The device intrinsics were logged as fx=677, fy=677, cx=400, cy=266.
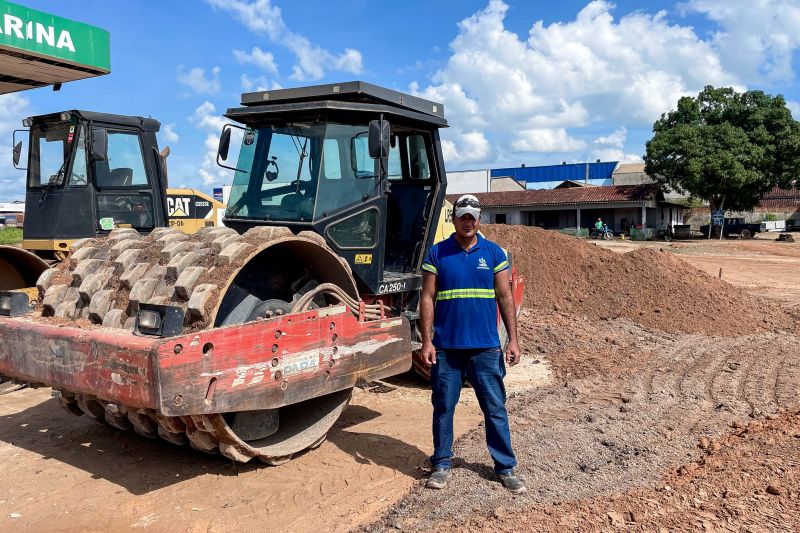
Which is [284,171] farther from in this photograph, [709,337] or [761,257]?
[761,257]

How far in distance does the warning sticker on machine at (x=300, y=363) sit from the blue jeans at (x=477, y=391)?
78cm

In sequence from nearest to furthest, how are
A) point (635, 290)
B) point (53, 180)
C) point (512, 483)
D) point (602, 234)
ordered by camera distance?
point (512, 483) < point (53, 180) < point (635, 290) < point (602, 234)

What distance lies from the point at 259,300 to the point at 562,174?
56.1 m

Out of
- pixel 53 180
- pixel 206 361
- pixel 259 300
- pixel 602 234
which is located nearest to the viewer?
pixel 206 361

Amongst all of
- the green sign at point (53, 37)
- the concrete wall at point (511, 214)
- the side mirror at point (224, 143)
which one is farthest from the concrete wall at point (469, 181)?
the side mirror at point (224, 143)

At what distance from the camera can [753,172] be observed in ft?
104

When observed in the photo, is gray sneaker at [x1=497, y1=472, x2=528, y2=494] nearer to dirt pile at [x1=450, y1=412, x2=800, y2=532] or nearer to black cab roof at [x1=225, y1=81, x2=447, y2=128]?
dirt pile at [x1=450, y1=412, x2=800, y2=532]

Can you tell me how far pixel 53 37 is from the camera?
360 inches

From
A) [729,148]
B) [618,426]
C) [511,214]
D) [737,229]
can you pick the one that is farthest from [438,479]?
[511,214]

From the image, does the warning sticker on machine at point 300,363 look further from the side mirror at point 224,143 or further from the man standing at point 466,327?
the side mirror at point 224,143

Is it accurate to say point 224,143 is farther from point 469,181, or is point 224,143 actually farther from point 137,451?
point 469,181

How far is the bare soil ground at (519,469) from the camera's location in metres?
3.85

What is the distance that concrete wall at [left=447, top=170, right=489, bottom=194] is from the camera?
53000mm

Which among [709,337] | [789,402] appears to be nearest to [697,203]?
[709,337]
